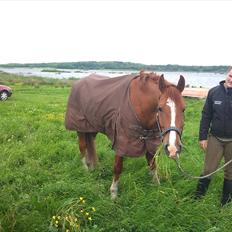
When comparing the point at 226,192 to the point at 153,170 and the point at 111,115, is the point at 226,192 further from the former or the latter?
the point at 111,115

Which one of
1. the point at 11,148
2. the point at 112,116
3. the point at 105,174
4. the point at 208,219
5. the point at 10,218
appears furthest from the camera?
the point at 11,148

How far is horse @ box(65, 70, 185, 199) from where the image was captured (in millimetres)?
5203

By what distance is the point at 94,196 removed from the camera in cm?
577

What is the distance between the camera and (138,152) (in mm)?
6227

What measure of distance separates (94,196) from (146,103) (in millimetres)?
1604

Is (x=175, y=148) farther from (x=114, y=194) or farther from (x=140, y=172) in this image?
(x=140, y=172)

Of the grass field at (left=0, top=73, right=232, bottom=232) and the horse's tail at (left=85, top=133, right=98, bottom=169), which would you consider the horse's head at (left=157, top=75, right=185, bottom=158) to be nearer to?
the grass field at (left=0, top=73, right=232, bottom=232)

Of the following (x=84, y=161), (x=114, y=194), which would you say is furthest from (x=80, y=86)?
(x=114, y=194)

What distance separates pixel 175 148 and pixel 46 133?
20.2ft

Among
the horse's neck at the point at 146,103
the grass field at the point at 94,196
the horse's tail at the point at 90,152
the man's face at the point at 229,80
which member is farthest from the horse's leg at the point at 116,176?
the man's face at the point at 229,80

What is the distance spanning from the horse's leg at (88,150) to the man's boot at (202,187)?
2300mm

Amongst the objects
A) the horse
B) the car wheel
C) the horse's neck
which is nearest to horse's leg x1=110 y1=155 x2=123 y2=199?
the horse

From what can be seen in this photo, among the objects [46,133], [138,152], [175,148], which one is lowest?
[46,133]

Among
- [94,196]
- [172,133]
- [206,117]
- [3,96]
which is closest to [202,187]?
[206,117]
